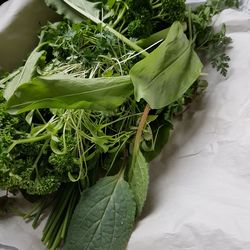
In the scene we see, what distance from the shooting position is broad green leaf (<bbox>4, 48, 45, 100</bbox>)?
0.60 m

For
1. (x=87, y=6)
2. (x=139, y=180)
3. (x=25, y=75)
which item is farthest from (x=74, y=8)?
(x=139, y=180)

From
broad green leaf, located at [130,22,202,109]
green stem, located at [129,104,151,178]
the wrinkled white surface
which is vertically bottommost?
the wrinkled white surface

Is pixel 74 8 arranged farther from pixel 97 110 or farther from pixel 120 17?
pixel 97 110

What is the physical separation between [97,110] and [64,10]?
212mm

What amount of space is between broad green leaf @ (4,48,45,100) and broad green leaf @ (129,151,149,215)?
Result: 0.17 metres

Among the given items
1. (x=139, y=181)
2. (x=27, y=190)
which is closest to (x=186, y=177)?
(x=139, y=181)

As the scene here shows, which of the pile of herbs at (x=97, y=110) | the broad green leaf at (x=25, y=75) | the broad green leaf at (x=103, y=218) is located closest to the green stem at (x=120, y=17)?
the pile of herbs at (x=97, y=110)

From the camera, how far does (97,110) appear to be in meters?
0.55

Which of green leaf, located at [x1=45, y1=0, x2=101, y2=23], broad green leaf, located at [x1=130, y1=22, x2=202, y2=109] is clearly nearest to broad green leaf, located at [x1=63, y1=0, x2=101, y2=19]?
green leaf, located at [x1=45, y1=0, x2=101, y2=23]

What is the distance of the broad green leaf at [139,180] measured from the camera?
57cm

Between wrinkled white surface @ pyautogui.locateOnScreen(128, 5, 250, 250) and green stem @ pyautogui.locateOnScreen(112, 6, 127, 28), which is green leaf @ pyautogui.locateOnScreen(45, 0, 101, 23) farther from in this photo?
wrinkled white surface @ pyautogui.locateOnScreen(128, 5, 250, 250)

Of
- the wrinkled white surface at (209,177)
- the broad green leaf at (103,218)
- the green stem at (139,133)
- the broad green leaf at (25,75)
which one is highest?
the broad green leaf at (25,75)

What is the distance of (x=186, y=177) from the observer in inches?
23.3

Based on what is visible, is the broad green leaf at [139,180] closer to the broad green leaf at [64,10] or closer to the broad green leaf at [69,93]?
the broad green leaf at [69,93]
